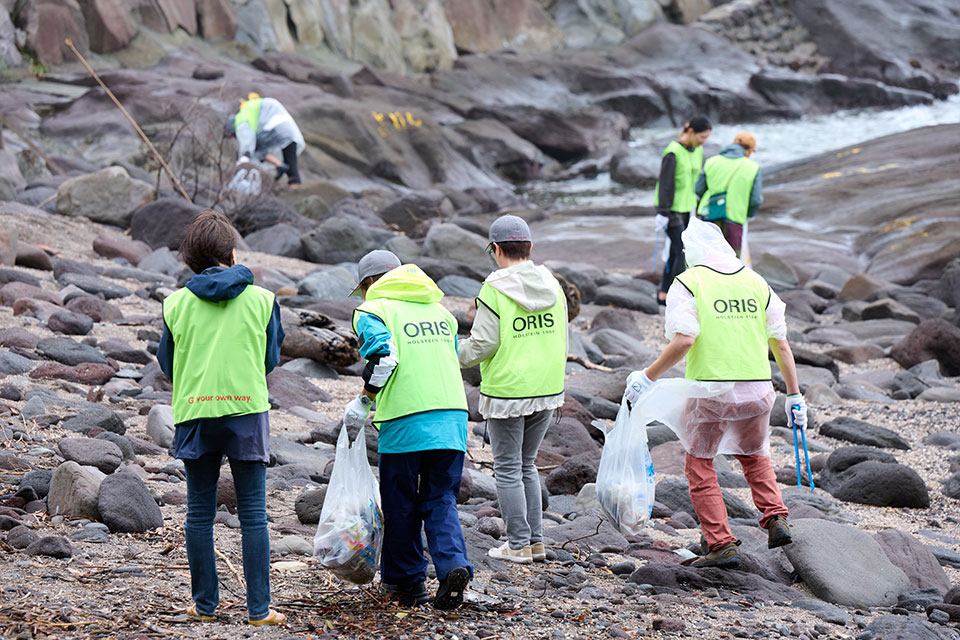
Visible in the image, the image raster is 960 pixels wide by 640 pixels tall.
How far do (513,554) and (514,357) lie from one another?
89cm

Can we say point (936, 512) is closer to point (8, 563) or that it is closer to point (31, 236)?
point (8, 563)

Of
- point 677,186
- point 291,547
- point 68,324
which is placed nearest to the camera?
point 291,547

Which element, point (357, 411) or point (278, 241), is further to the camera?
point (278, 241)

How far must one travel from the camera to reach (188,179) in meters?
16.5

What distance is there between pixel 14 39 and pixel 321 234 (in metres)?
15.2

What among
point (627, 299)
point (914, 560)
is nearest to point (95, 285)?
point (627, 299)

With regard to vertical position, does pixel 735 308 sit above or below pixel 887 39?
below

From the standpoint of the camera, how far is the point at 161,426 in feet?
21.1

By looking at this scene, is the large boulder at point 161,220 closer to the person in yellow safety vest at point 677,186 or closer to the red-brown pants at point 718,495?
the person in yellow safety vest at point 677,186

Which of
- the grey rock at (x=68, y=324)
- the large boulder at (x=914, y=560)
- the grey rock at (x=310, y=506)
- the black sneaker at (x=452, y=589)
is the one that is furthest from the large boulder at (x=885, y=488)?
the grey rock at (x=68, y=324)

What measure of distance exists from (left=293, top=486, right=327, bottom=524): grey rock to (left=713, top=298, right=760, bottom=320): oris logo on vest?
2.07 meters

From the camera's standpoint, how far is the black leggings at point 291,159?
50.8 ft

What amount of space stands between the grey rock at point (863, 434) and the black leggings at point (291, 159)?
9196 mm

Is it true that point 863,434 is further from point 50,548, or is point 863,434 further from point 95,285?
point 95,285
